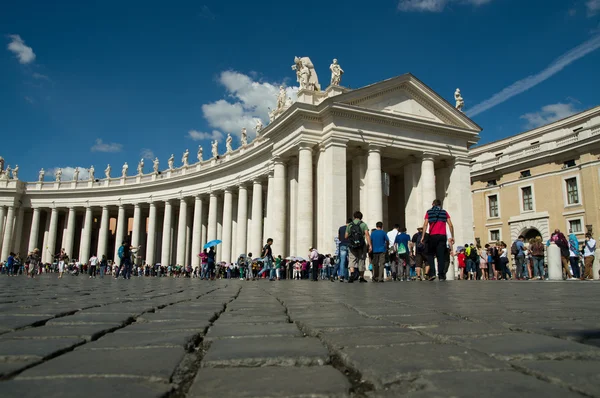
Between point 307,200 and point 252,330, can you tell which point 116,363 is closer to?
point 252,330

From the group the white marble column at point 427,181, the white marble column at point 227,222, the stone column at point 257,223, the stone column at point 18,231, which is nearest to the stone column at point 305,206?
the white marble column at point 427,181

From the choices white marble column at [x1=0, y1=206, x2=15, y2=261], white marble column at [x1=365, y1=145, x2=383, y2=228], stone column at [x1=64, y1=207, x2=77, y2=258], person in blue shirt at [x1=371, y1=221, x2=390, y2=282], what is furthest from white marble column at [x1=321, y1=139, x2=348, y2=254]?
white marble column at [x1=0, y1=206, x2=15, y2=261]

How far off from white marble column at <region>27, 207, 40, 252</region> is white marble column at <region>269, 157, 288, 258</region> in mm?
38678

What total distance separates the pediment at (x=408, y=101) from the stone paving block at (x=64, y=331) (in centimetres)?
2571

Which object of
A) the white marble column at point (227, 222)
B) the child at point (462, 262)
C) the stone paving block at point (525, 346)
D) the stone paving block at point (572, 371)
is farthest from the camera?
the white marble column at point (227, 222)

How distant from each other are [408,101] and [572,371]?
3072cm

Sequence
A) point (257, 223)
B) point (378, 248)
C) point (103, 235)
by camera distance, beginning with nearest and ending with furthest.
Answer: point (378, 248), point (257, 223), point (103, 235)

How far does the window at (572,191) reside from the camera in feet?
116

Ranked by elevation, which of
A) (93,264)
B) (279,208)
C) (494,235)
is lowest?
(93,264)

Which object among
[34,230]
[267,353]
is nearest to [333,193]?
[267,353]

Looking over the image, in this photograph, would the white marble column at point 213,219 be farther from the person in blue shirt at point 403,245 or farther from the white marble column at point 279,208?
the person in blue shirt at point 403,245

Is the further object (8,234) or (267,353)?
(8,234)

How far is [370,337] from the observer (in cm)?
282

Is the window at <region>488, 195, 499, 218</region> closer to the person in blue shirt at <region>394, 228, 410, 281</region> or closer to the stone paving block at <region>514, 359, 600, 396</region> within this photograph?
the person in blue shirt at <region>394, 228, 410, 281</region>
